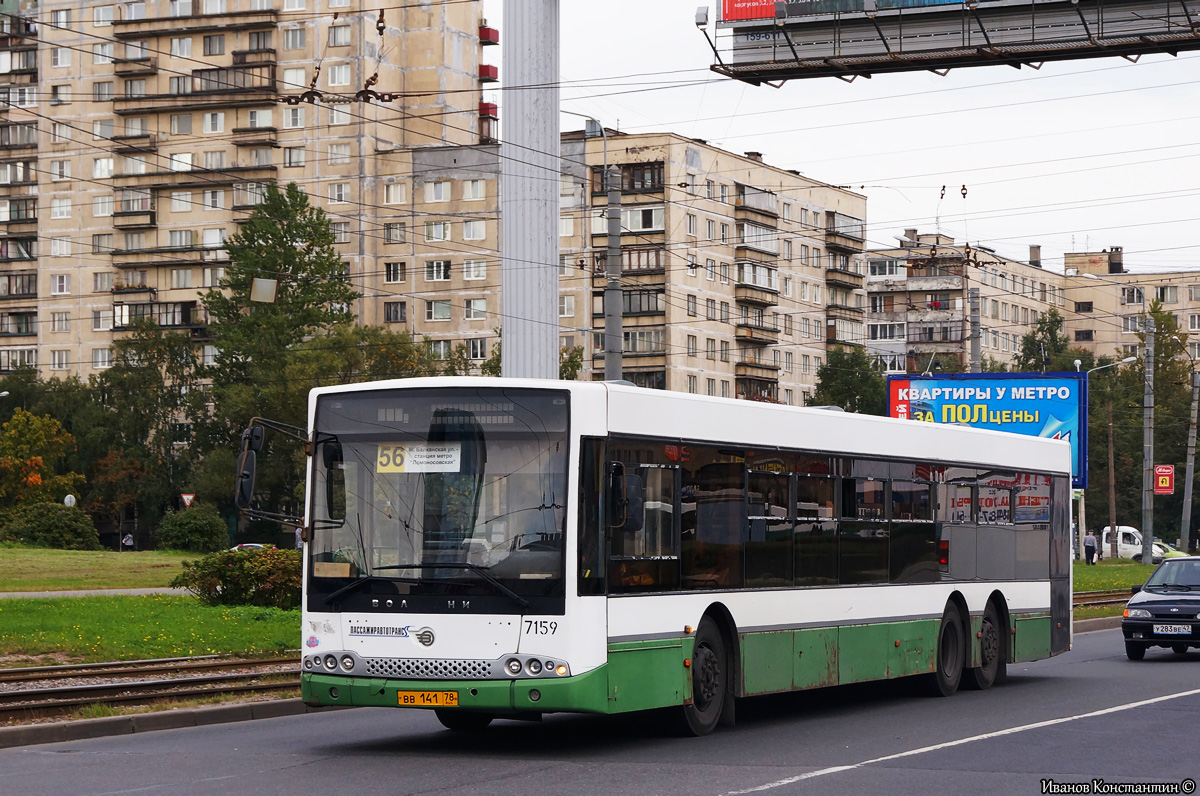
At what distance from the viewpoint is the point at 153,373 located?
98750 mm

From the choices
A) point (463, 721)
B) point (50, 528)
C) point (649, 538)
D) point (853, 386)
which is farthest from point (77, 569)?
point (853, 386)

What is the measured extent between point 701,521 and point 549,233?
453 inches

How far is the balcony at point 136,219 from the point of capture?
345 feet

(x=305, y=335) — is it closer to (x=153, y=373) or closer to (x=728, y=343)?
(x=153, y=373)

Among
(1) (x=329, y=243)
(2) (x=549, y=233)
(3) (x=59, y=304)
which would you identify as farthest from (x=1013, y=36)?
(3) (x=59, y=304)

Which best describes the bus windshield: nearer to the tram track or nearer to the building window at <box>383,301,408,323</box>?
the tram track

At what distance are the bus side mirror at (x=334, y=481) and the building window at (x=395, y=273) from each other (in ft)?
291

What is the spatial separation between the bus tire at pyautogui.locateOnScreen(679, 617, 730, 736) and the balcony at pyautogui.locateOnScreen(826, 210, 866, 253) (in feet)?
321

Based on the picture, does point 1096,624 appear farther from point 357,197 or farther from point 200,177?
point 200,177

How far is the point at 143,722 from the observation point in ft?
51.1

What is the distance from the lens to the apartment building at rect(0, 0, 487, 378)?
4008 inches

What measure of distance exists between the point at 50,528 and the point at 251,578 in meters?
37.9

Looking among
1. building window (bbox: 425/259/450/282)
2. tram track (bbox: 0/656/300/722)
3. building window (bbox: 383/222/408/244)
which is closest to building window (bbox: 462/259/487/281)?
building window (bbox: 425/259/450/282)

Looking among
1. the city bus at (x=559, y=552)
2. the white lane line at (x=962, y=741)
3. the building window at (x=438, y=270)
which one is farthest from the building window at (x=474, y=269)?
the city bus at (x=559, y=552)
